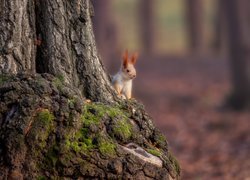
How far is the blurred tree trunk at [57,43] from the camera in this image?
645cm

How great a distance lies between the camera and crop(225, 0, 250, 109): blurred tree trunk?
20312 mm

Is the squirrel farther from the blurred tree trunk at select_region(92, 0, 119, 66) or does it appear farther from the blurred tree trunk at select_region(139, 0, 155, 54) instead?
the blurred tree trunk at select_region(139, 0, 155, 54)

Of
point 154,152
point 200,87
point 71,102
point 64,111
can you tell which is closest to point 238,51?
point 200,87

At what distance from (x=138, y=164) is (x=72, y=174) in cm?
58

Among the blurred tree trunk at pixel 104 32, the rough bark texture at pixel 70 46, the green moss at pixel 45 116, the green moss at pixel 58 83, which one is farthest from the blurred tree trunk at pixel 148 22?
the green moss at pixel 45 116

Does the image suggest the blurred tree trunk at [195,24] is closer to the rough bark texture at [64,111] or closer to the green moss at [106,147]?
the rough bark texture at [64,111]

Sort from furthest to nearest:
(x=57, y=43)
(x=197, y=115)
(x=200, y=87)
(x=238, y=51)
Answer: (x=200, y=87) < (x=238, y=51) < (x=197, y=115) < (x=57, y=43)

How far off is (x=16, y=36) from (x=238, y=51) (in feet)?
48.8

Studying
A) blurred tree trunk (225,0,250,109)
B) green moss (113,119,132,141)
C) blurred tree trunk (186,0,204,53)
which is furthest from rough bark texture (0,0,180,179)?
blurred tree trunk (186,0,204,53)

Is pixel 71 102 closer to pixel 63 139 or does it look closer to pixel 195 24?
pixel 63 139

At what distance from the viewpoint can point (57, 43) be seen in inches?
262

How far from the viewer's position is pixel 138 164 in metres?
6.06

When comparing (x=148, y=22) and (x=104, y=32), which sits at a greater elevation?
(x=148, y=22)

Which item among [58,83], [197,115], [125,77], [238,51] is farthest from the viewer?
[238,51]
